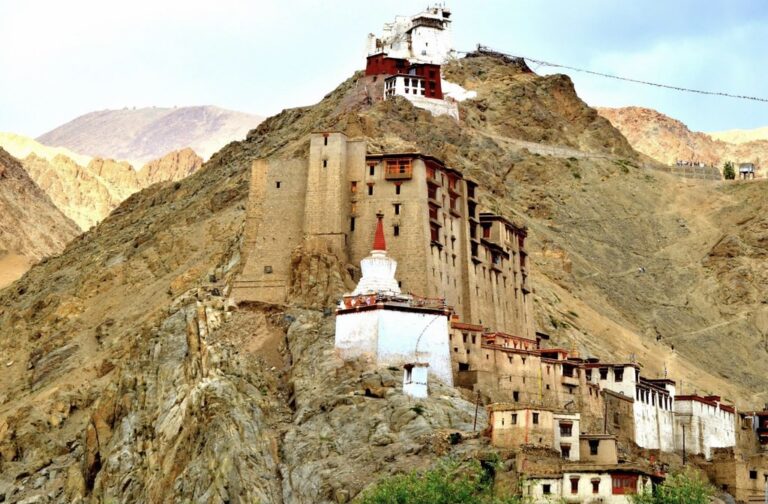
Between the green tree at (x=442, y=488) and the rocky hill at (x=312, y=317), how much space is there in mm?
2295

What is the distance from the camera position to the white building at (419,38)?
462ft

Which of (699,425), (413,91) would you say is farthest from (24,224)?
(699,425)

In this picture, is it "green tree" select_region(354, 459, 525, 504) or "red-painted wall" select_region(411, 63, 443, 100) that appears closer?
"green tree" select_region(354, 459, 525, 504)

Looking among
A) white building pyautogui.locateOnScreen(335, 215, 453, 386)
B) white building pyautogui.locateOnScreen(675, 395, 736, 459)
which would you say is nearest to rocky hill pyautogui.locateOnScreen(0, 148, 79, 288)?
white building pyautogui.locateOnScreen(335, 215, 453, 386)

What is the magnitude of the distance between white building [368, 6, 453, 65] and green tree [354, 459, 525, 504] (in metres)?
78.4

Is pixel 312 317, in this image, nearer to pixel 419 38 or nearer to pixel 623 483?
pixel 623 483

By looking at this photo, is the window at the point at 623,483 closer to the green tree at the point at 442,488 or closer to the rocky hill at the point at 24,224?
the green tree at the point at 442,488

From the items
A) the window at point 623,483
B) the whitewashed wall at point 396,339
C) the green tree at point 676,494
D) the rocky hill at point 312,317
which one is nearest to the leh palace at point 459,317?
the whitewashed wall at point 396,339

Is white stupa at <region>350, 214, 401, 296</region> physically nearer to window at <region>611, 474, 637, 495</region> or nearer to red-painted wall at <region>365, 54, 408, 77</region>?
window at <region>611, 474, 637, 495</region>

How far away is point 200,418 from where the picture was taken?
245 ft

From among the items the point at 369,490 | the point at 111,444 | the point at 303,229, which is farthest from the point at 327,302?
the point at 369,490

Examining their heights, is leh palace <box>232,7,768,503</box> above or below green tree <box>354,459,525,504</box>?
above

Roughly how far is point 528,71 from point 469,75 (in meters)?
9.77

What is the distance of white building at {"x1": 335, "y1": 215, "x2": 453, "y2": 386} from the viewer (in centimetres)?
7475
